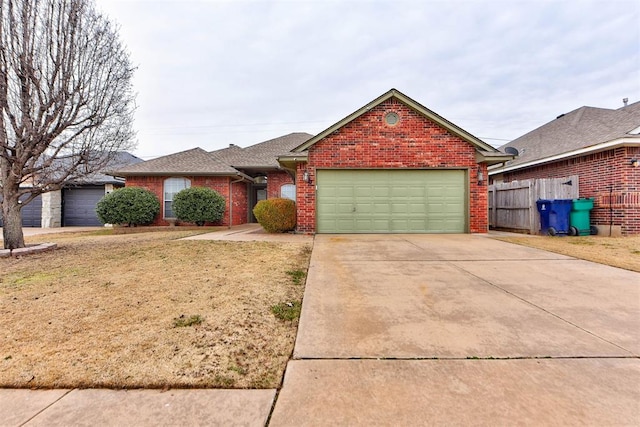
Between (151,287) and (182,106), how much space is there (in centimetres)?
2582

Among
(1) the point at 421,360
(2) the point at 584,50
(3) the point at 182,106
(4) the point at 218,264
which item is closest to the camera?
(1) the point at 421,360

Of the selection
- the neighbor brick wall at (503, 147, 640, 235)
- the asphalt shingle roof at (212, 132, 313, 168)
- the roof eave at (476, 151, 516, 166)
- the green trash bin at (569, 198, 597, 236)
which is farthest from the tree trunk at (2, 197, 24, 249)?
the neighbor brick wall at (503, 147, 640, 235)

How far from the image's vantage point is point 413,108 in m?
9.75

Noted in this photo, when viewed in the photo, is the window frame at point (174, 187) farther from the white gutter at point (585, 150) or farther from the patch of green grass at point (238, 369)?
the white gutter at point (585, 150)

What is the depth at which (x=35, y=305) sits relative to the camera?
128 inches

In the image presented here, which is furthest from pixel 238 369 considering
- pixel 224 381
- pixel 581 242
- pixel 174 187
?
pixel 174 187

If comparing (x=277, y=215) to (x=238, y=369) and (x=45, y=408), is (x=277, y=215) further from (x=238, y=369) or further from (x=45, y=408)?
(x=45, y=408)

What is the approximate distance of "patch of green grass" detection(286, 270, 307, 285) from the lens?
4.21 meters

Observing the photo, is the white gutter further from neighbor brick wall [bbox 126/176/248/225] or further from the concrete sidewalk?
neighbor brick wall [bbox 126/176/248/225]

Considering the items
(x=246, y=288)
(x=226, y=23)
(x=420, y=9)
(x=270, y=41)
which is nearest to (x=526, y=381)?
(x=246, y=288)

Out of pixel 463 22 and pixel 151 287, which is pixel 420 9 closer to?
pixel 463 22

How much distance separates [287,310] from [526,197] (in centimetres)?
1052

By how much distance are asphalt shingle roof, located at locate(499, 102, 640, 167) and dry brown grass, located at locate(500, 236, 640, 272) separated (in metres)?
3.41

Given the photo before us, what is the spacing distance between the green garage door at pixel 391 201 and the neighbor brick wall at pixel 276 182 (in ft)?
20.6
